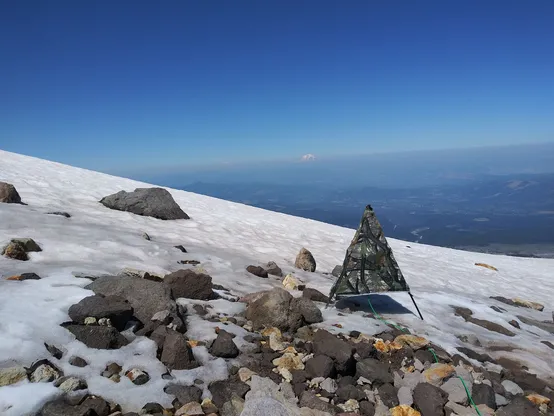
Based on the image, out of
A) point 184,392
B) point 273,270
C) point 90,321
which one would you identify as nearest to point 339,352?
point 184,392

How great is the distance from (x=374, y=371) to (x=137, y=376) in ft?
10.2

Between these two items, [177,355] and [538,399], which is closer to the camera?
[177,355]

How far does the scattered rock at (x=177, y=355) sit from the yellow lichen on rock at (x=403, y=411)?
2519 mm

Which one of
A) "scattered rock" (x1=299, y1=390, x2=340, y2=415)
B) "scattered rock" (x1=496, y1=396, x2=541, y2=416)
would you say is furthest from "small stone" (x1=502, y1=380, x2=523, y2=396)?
"scattered rock" (x1=299, y1=390, x2=340, y2=415)

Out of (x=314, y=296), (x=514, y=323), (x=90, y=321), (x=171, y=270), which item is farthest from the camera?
(x=514, y=323)

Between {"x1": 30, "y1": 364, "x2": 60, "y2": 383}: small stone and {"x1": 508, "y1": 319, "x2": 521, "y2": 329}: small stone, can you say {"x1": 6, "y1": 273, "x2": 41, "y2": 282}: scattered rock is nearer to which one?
{"x1": 30, "y1": 364, "x2": 60, "y2": 383}: small stone

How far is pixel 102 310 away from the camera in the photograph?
4.73 meters

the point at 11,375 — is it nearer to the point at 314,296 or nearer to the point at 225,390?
the point at 225,390

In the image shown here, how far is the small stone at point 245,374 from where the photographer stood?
171 inches

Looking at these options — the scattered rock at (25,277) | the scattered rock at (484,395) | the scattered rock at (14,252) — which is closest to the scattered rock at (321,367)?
the scattered rock at (484,395)

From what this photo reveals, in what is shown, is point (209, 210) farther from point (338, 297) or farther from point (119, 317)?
point (119, 317)

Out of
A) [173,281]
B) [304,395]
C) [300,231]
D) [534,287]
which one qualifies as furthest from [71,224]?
[534,287]

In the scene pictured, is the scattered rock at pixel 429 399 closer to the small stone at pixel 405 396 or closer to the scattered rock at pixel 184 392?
the small stone at pixel 405 396

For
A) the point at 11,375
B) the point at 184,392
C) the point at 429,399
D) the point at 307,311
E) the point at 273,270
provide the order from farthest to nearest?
the point at 273,270 → the point at 307,311 → the point at 429,399 → the point at 184,392 → the point at 11,375
